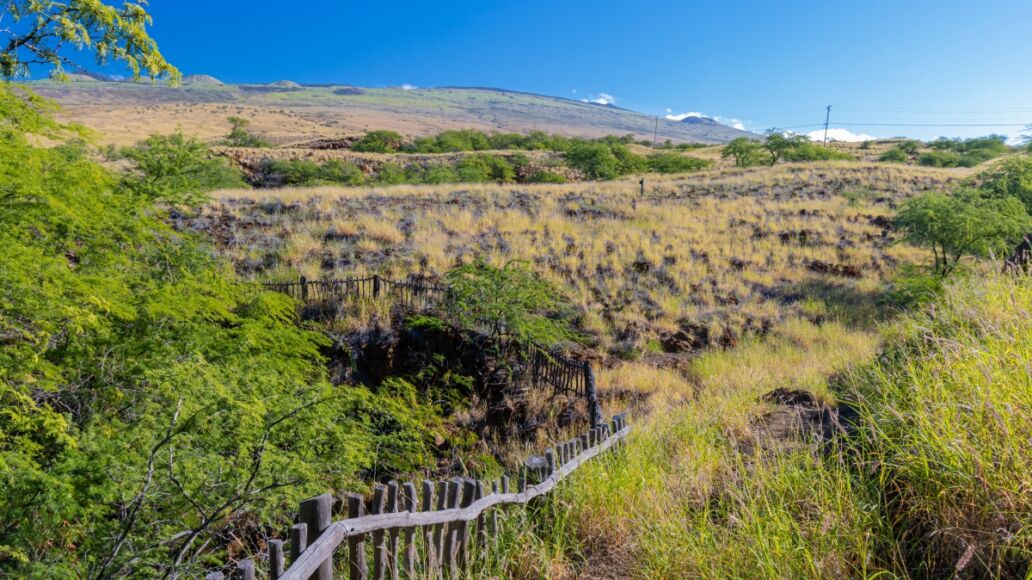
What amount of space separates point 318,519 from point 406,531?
2.44ft

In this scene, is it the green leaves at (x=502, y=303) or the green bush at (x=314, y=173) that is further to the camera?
the green bush at (x=314, y=173)

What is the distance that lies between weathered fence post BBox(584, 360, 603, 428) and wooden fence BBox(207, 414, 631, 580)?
242 cm

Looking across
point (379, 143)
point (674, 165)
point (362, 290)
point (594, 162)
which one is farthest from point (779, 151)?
point (362, 290)

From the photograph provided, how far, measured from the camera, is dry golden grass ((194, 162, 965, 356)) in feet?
42.3

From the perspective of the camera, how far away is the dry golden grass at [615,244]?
42.3 ft

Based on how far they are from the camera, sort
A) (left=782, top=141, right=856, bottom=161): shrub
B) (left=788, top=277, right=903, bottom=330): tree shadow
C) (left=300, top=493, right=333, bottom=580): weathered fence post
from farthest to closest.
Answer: (left=782, top=141, right=856, bottom=161): shrub < (left=788, top=277, right=903, bottom=330): tree shadow < (left=300, top=493, right=333, bottom=580): weathered fence post

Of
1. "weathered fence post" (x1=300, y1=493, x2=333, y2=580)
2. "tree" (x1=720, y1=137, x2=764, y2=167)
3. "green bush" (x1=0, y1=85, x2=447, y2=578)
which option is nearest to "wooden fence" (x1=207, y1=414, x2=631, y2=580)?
"weathered fence post" (x1=300, y1=493, x2=333, y2=580)

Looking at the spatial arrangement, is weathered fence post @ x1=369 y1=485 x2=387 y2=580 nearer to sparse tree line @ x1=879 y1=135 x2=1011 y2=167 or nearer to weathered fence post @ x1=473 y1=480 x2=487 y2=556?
weathered fence post @ x1=473 y1=480 x2=487 y2=556

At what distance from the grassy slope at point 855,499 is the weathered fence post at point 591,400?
1.89 metres

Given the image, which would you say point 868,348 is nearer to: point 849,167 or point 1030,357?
point 1030,357

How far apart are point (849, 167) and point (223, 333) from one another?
4239 cm

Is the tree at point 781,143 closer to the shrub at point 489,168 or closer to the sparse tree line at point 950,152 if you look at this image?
the sparse tree line at point 950,152

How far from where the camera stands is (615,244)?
17531 millimetres

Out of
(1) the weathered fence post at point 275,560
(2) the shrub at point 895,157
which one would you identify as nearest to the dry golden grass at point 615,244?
(1) the weathered fence post at point 275,560
